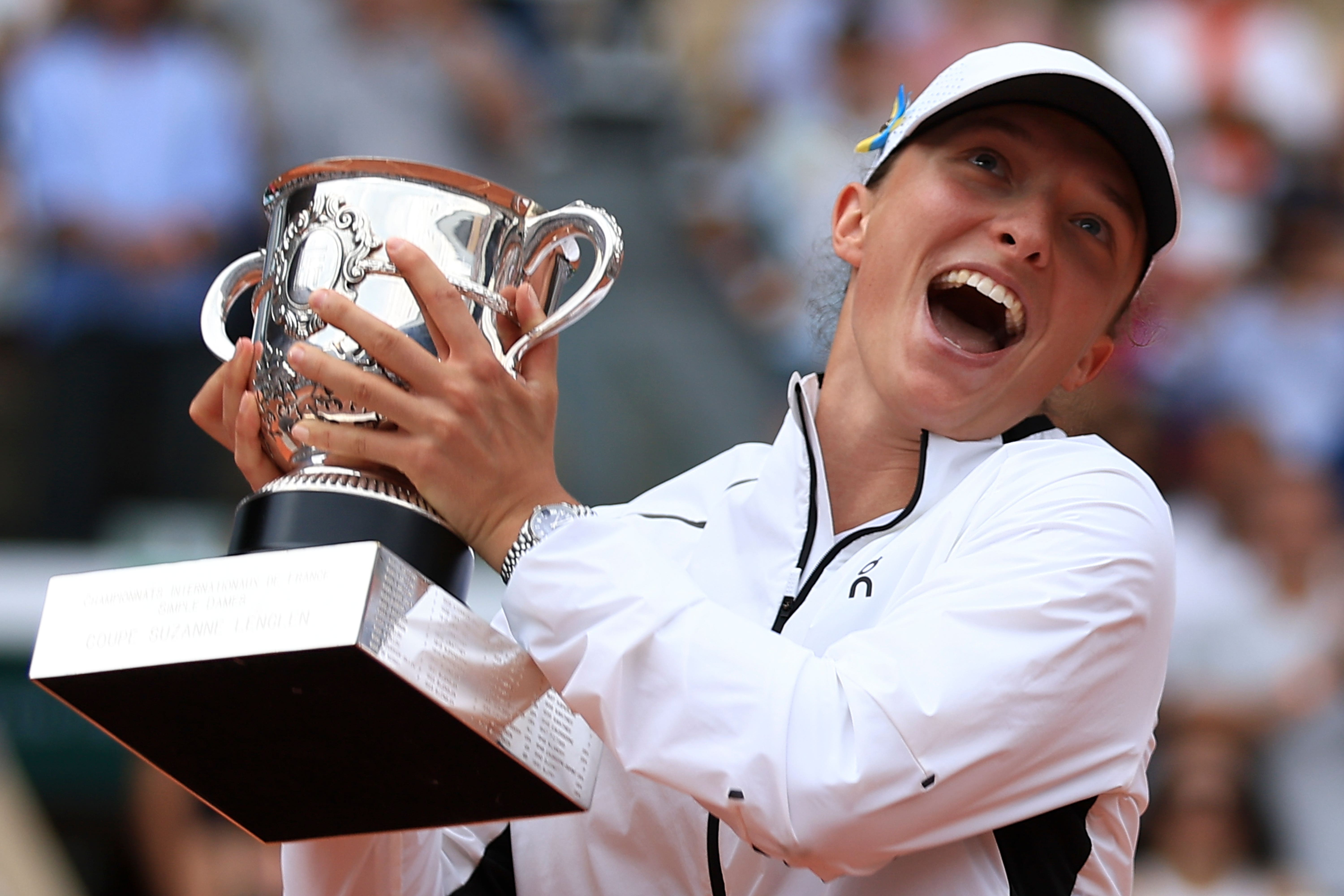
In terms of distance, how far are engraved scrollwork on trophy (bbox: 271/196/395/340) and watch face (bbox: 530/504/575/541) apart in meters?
0.25

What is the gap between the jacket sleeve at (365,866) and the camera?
5.29 feet

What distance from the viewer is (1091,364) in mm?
1863

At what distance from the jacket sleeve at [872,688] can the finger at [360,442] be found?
0.14m

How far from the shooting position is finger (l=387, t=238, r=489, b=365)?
4.57 ft

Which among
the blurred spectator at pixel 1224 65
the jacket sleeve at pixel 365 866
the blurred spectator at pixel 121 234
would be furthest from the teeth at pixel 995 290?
the blurred spectator at pixel 1224 65

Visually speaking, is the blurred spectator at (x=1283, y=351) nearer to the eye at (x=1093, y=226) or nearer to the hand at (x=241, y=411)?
the eye at (x=1093, y=226)

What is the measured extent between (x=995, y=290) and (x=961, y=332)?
13 cm

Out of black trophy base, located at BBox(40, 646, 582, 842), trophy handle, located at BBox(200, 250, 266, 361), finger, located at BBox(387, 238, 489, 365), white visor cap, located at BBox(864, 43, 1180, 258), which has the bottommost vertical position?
black trophy base, located at BBox(40, 646, 582, 842)

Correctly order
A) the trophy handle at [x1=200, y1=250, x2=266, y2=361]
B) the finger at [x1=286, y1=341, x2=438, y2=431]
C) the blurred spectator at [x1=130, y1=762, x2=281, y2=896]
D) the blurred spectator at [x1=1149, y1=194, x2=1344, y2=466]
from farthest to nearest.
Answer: the blurred spectator at [x1=1149, y1=194, x2=1344, y2=466] → the blurred spectator at [x1=130, y1=762, x2=281, y2=896] → the trophy handle at [x1=200, y1=250, x2=266, y2=361] → the finger at [x1=286, y1=341, x2=438, y2=431]

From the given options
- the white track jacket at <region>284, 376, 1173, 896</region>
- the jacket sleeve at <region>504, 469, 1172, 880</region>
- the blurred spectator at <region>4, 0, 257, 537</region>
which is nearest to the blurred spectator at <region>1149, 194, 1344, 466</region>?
the blurred spectator at <region>4, 0, 257, 537</region>

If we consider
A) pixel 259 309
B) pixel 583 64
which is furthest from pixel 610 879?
pixel 583 64

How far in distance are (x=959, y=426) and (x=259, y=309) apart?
683 millimetres

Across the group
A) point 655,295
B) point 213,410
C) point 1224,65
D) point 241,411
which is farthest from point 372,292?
point 1224,65

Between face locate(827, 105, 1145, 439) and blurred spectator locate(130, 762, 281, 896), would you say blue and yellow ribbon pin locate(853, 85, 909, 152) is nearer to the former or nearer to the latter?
face locate(827, 105, 1145, 439)
